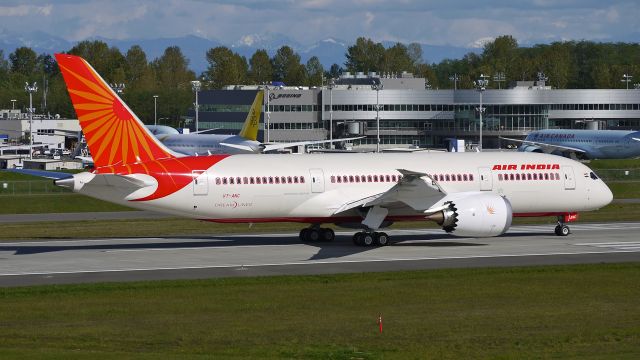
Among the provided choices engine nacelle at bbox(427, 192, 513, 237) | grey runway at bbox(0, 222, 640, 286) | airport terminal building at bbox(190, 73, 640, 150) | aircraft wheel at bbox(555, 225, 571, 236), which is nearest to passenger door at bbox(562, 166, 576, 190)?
aircraft wheel at bbox(555, 225, 571, 236)

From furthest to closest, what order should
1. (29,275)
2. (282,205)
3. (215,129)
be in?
(215,129) < (282,205) < (29,275)

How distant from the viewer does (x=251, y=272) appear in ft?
120

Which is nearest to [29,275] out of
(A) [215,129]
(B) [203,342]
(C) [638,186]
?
(B) [203,342]

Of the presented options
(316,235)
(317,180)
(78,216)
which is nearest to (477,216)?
(317,180)

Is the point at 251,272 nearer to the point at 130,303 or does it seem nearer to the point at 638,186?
the point at 130,303

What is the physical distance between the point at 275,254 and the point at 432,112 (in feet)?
394

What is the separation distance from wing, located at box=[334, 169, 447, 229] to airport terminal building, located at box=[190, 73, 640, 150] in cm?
11031

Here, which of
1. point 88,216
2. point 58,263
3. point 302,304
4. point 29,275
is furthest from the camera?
point 88,216

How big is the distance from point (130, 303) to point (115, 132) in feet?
41.5

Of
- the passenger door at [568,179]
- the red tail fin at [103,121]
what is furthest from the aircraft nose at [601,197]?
the red tail fin at [103,121]

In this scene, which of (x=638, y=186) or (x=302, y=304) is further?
(x=638, y=186)

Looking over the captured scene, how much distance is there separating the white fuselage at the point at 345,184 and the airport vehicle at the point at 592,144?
73.1 m

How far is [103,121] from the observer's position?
40.9 metres

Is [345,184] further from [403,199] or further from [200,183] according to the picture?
[200,183]
